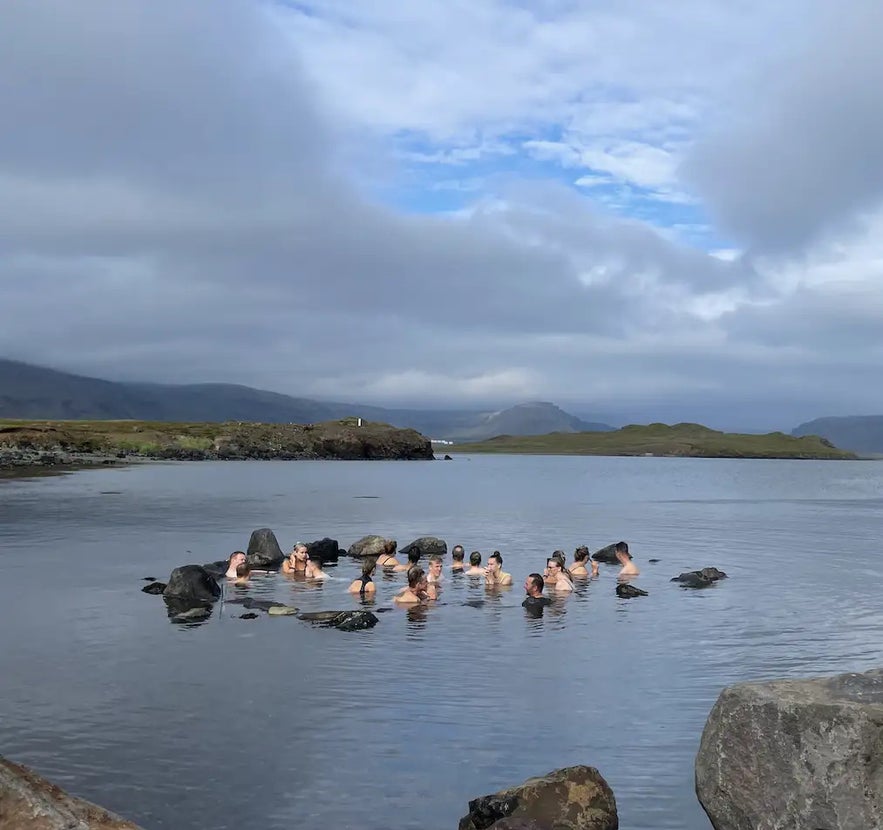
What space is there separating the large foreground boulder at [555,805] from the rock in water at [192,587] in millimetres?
18598

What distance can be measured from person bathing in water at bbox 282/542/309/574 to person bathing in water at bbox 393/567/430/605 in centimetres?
665

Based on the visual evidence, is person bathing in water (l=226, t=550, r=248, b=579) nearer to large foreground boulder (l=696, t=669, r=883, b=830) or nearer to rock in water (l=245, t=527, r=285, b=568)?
rock in water (l=245, t=527, r=285, b=568)

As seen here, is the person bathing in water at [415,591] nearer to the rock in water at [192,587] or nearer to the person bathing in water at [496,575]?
the person bathing in water at [496,575]

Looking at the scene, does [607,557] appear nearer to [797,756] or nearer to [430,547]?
[430,547]

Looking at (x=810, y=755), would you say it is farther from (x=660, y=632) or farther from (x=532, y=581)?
(x=532, y=581)

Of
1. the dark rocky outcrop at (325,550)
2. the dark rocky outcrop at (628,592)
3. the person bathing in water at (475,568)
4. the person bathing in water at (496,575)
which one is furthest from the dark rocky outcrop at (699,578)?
the dark rocky outcrop at (325,550)

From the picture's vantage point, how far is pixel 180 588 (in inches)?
1116

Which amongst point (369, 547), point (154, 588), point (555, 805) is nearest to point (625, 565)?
point (369, 547)

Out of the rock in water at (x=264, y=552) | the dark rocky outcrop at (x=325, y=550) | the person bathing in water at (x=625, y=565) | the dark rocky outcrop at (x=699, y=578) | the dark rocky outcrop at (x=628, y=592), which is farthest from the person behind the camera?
the dark rocky outcrop at (x=325, y=550)

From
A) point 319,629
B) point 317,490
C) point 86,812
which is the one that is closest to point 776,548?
point 319,629

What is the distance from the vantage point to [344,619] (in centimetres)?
2448

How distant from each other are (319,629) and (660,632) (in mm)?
9419

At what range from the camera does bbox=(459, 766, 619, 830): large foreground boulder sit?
10.8 m

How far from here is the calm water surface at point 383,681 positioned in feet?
41.6
